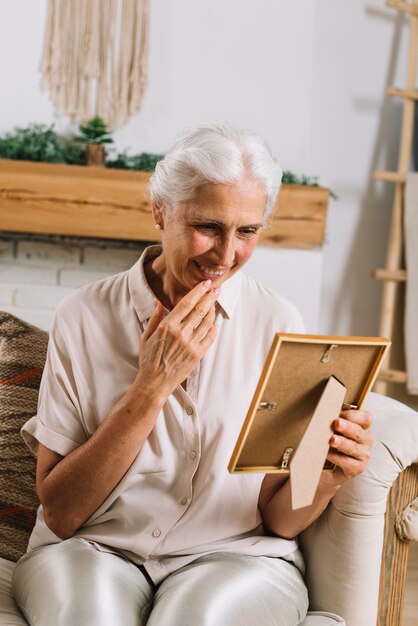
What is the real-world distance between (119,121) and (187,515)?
7.12 ft

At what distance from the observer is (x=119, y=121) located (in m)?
3.34

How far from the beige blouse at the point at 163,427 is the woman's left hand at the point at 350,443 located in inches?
7.8

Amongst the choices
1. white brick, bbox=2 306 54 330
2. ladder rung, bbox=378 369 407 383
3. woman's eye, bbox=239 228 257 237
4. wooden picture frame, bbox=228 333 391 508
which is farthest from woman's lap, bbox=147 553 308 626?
ladder rung, bbox=378 369 407 383

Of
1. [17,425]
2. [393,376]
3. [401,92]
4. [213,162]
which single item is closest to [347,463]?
[213,162]

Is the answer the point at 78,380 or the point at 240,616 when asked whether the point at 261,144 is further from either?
the point at 240,616

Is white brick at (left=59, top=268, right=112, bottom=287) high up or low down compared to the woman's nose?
down

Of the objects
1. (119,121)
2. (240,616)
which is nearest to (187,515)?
(240,616)

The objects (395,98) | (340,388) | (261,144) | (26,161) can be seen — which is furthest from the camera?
(395,98)

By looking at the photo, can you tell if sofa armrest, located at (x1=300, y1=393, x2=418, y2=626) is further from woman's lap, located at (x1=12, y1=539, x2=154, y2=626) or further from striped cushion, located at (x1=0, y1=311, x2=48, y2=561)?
striped cushion, located at (x1=0, y1=311, x2=48, y2=561)

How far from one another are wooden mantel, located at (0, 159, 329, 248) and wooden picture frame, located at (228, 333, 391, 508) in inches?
69.7

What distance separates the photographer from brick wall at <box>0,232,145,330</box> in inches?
127

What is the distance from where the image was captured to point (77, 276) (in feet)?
10.6

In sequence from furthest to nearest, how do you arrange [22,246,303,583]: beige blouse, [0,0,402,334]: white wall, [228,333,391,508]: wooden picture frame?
[0,0,402,334]: white wall, [22,246,303,583]: beige blouse, [228,333,391,508]: wooden picture frame

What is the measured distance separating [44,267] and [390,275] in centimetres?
141
